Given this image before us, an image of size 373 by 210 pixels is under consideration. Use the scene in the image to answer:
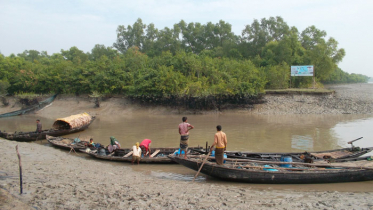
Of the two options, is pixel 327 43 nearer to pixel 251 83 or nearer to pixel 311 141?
pixel 251 83

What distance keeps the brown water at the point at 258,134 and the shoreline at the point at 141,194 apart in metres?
0.90

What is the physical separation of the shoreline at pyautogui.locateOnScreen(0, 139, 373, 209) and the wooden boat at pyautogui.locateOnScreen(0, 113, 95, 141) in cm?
729

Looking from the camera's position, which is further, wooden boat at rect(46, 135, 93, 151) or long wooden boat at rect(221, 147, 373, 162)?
wooden boat at rect(46, 135, 93, 151)

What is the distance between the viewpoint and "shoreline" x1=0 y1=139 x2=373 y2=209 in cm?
627

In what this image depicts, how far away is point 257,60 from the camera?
3844 cm

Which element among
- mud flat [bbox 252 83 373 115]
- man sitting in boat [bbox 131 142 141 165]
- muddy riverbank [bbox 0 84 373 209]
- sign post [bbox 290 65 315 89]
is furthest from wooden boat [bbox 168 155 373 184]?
sign post [bbox 290 65 315 89]

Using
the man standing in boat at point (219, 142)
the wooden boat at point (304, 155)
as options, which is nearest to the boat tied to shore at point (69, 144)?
the wooden boat at point (304, 155)

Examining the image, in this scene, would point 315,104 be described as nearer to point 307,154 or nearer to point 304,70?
point 304,70

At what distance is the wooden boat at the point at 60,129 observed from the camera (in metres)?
15.9

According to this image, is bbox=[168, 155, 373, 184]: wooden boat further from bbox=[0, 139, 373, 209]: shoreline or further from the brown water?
bbox=[0, 139, 373, 209]: shoreline

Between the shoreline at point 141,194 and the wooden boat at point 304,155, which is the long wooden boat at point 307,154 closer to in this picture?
the wooden boat at point 304,155

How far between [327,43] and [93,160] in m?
34.1

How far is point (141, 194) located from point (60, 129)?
43.7 feet

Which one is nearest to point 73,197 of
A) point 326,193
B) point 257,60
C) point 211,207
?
point 211,207
